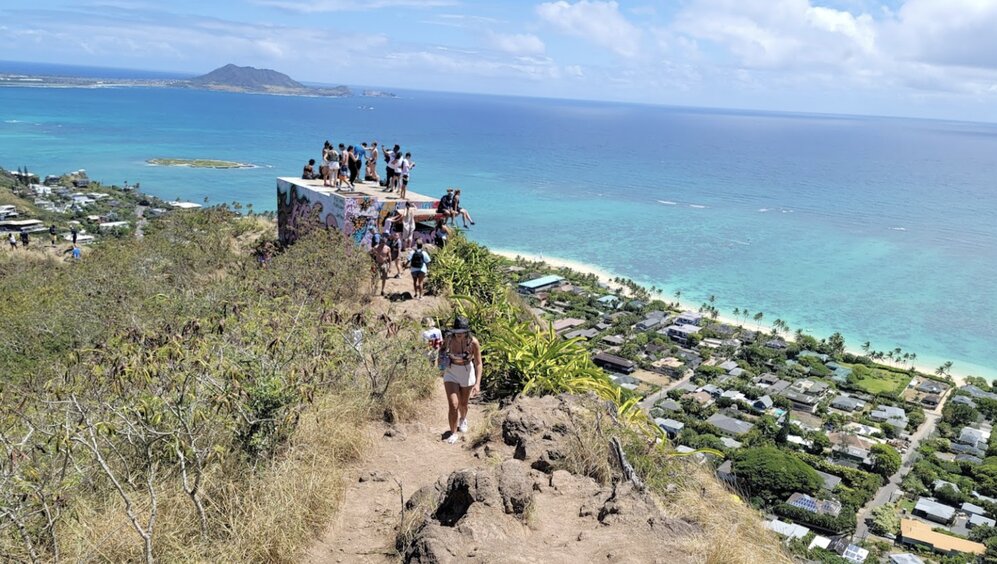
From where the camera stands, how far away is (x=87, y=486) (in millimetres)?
5512

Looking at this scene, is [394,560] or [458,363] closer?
[394,560]

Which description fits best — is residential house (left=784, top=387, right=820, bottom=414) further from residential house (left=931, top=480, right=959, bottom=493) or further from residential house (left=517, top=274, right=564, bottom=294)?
residential house (left=517, top=274, right=564, bottom=294)

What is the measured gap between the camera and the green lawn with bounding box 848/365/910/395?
1938 inches

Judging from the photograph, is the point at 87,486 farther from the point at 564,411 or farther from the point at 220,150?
the point at 220,150

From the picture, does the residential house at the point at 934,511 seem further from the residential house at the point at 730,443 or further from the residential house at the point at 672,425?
the residential house at the point at 672,425

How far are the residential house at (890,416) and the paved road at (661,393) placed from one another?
12467 millimetres

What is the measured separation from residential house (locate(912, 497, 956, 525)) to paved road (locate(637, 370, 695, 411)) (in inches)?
609

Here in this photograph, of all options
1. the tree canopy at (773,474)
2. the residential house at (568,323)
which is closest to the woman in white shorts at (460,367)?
the tree canopy at (773,474)

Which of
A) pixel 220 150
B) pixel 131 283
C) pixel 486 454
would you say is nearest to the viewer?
pixel 486 454

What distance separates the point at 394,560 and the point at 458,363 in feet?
8.12

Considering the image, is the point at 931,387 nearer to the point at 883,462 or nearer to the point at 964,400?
the point at 964,400

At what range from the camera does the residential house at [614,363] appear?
52062mm

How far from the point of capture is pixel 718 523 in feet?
19.6

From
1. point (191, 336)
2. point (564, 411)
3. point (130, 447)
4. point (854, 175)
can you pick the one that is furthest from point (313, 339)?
point (854, 175)
